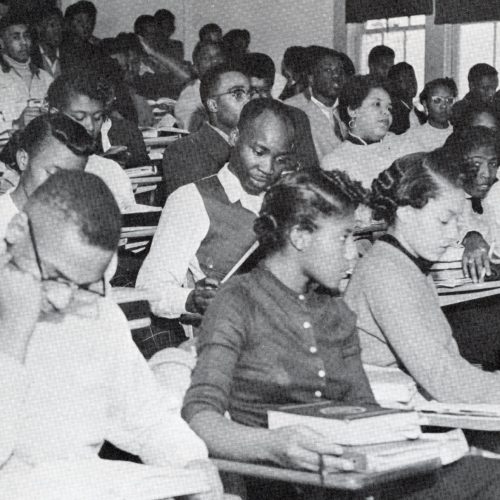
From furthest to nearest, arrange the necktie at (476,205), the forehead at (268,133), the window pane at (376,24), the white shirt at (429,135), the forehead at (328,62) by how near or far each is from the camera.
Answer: the window pane at (376,24) → the forehead at (328,62) → the white shirt at (429,135) → the necktie at (476,205) → the forehead at (268,133)

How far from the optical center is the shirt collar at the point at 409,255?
2836 mm

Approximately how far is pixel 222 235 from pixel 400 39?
683cm

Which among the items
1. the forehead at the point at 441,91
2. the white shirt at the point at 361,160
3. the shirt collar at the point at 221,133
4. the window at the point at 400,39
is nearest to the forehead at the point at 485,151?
the white shirt at the point at 361,160

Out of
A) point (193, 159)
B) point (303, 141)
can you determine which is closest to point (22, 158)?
point (193, 159)

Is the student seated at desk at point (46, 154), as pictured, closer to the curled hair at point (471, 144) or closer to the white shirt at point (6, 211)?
the white shirt at point (6, 211)

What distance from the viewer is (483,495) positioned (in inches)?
95.6

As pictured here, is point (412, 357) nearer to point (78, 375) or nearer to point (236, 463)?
point (236, 463)

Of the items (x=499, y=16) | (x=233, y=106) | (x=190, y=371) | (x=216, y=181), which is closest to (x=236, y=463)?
(x=190, y=371)

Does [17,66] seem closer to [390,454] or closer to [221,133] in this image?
[221,133]

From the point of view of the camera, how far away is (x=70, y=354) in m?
1.97

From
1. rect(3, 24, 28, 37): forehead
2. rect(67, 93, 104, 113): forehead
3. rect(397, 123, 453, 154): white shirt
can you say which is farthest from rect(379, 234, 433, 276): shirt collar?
rect(3, 24, 28, 37): forehead

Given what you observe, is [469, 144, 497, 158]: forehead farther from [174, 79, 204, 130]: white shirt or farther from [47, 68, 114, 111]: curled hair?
[174, 79, 204, 130]: white shirt

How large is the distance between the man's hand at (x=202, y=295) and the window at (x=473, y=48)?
22.7 feet

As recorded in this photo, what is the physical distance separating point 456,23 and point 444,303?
6095mm
